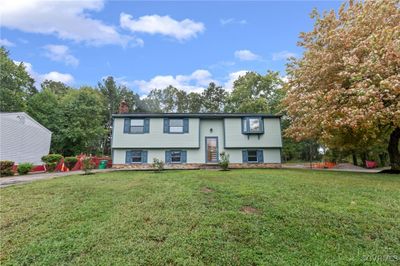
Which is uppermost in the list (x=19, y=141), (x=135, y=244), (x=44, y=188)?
(x=19, y=141)

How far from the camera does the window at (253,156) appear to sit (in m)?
17.8

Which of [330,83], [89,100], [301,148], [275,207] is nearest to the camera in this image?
[275,207]

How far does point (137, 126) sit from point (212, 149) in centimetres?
635

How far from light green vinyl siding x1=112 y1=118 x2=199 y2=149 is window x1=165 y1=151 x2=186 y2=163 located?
577mm

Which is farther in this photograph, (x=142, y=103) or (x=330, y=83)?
(x=142, y=103)

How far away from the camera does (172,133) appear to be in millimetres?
17641

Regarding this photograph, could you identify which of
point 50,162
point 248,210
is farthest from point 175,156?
point 248,210

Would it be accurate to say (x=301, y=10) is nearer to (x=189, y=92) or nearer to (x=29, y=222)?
(x=29, y=222)

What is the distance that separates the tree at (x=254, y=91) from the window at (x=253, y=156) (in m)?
13.3

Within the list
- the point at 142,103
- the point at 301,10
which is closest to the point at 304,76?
the point at 301,10

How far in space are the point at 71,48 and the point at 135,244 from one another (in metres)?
14.7

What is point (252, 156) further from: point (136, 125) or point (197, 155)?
point (136, 125)

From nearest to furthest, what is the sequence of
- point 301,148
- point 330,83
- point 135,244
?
point 135,244
point 330,83
point 301,148

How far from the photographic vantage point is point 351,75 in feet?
31.4
